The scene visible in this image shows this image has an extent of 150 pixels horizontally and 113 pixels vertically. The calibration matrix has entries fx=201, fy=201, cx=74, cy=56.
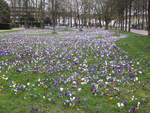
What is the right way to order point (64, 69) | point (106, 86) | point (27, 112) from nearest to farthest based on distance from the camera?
point (27, 112) → point (106, 86) → point (64, 69)

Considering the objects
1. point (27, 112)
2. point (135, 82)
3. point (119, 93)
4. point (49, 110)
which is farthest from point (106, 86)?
point (27, 112)

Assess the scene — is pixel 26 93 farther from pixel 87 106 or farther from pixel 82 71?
pixel 82 71

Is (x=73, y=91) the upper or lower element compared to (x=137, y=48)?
lower

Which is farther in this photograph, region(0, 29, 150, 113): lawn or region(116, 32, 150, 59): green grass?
region(116, 32, 150, 59): green grass

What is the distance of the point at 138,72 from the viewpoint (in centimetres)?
689

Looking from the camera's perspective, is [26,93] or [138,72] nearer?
[26,93]

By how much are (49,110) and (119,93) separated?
183 cm

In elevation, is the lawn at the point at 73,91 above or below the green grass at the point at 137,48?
below

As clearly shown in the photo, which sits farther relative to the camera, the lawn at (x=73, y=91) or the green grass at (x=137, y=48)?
the green grass at (x=137, y=48)

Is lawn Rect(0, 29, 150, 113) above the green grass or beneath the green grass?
beneath

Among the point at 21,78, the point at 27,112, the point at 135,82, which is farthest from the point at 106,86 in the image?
the point at 21,78

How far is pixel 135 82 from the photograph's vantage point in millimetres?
5809

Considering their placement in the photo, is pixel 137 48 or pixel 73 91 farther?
pixel 137 48

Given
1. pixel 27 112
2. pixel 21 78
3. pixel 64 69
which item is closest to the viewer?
pixel 27 112
